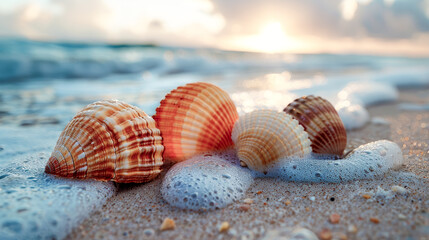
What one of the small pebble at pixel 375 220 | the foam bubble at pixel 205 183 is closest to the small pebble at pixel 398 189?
the small pebble at pixel 375 220

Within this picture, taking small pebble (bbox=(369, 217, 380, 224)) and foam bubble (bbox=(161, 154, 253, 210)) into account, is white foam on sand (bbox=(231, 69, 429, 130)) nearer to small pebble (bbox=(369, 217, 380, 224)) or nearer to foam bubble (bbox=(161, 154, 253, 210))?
foam bubble (bbox=(161, 154, 253, 210))

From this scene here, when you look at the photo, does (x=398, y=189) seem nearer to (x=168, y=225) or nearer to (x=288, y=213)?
(x=288, y=213)

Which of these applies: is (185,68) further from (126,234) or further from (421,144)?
(126,234)

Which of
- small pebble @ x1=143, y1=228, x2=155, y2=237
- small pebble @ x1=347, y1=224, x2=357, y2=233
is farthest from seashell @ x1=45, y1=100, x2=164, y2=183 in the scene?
small pebble @ x1=347, y1=224, x2=357, y2=233

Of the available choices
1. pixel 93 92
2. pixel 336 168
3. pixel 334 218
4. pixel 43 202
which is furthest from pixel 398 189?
pixel 93 92

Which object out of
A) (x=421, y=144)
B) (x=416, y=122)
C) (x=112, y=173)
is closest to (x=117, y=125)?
(x=112, y=173)
